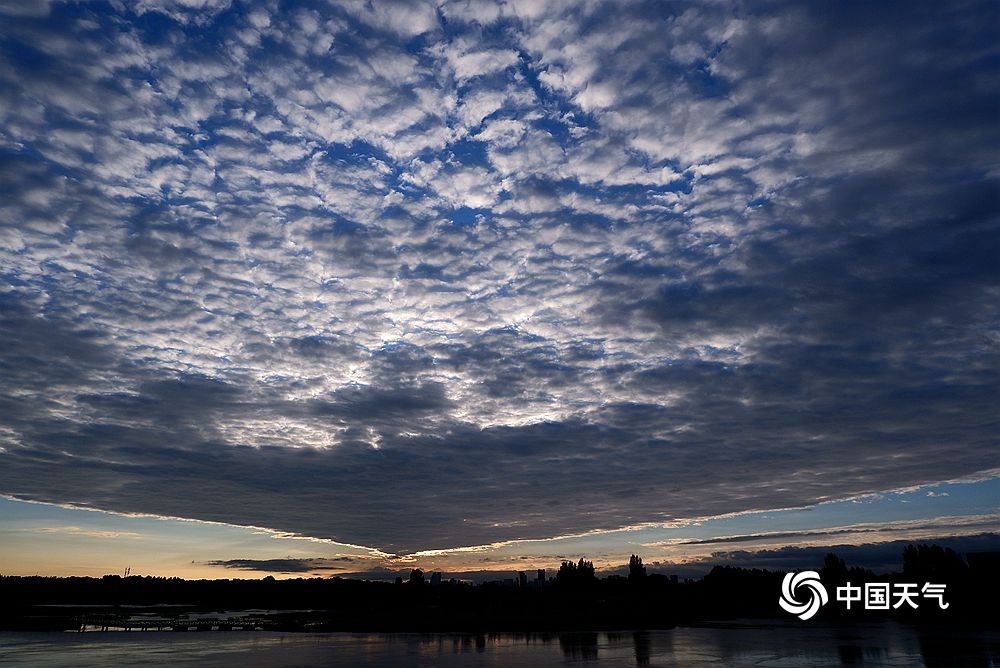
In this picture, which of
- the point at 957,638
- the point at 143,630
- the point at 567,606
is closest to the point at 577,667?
the point at 957,638

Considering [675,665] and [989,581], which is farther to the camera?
[989,581]

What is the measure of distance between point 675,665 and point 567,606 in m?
112

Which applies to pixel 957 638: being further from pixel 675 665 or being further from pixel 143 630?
pixel 143 630

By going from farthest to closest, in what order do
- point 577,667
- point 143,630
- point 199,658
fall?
point 143,630 < point 199,658 < point 577,667

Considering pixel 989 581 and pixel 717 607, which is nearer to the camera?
pixel 989 581

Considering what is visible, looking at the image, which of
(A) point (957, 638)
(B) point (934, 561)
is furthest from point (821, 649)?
(B) point (934, 561)

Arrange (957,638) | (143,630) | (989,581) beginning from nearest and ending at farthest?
(957,638), (143,630), (989,581)

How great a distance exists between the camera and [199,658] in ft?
185

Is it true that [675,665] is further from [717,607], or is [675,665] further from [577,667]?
[717,607]

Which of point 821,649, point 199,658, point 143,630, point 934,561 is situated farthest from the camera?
point 934,561

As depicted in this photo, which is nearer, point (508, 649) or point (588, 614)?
point (508, 649)

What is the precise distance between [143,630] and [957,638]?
114876mm

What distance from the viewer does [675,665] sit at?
53.5 metres

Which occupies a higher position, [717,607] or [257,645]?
[257,645]
